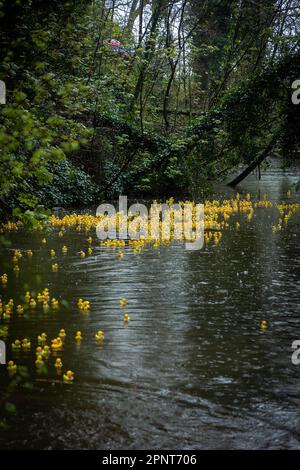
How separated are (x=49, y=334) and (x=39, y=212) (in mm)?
2450

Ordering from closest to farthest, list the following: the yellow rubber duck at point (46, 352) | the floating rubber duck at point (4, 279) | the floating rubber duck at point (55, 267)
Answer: the yellow rubber duck at point (46, 352) → the floating rubber duck at point (4, 279) → the floating rubber duck at point (55, 267)

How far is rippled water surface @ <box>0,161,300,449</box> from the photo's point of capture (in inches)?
209

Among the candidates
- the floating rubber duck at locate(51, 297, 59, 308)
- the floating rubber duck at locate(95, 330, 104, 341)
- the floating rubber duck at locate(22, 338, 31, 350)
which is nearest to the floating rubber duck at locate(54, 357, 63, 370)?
the floating rubber duck at locate(22, 338, 31, 350)

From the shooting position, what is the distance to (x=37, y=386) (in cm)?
620

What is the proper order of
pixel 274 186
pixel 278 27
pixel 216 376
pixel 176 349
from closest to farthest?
pixel 216 376, pixel 176 349, pixel 278 27, pixel 274 186

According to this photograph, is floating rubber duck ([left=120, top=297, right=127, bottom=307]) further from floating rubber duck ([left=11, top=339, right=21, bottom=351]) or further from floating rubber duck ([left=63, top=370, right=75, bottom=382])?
floating rubber duck ([left=63, top=370, right=75, bottom=382])

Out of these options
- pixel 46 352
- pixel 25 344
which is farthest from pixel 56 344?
pixel 25 344

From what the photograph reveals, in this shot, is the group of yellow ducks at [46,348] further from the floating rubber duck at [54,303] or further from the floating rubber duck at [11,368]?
the floating rubber duck at [54,303]

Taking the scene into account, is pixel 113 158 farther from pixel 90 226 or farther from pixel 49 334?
pixel 49 334

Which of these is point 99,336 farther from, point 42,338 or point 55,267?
point 55,267

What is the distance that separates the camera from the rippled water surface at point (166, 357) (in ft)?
17.4

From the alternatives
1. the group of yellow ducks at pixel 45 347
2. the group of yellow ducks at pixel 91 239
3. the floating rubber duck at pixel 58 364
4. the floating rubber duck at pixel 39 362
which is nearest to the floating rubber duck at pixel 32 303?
the group of yellow ducks at pixel 91 239

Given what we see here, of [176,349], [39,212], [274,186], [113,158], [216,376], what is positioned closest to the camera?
[39,212]
